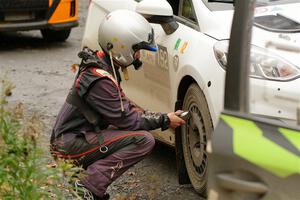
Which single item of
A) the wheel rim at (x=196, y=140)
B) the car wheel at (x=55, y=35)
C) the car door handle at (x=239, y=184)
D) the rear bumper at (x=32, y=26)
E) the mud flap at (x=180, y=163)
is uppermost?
the car door handle at (x=239, y=184)

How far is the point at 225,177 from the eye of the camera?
2545mm

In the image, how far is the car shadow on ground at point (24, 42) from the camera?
1028 cm

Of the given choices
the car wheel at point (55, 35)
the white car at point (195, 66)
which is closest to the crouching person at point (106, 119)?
the white car at point (195, 66)

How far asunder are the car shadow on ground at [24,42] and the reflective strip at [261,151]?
7.91 metres

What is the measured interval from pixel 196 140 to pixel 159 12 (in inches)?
35.3

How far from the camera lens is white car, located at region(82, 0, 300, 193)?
3974 mm

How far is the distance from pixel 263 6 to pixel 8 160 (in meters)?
1.76

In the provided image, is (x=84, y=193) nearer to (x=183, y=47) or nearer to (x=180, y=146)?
(x=180, y=146)

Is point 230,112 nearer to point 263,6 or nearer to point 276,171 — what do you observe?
point 276,171

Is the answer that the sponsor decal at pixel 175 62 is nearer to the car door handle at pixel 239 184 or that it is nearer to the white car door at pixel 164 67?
the white car door at pixel 164 67

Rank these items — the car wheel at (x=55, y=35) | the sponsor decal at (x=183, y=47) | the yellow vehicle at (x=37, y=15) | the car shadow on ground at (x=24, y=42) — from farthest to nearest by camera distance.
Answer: the car wheel at (x=55, y=35), the car shadow on ground at (x=24, y=42), the yellow vehicle at (x=37, y=15), the sponsor decal at (x=183, y=47)

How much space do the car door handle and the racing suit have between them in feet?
5.98

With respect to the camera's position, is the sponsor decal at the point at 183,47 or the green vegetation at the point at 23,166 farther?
the sponsor decal at the point at 183,47

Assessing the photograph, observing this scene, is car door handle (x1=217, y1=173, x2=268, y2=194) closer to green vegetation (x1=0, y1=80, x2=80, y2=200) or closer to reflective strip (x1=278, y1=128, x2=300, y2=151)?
reflective strip (x1=278, y1=128, x2=300, y2=151)
